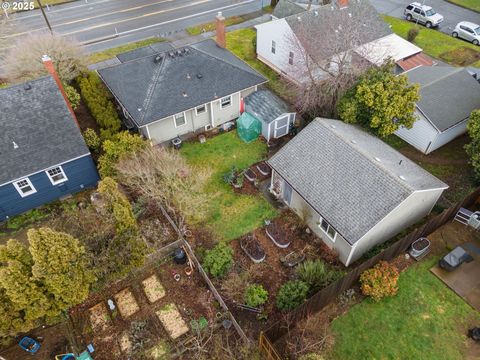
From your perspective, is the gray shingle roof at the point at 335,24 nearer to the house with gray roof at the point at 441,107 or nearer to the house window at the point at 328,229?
the house with gray roof at the point at 441,107

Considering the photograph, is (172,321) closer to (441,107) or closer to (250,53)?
(441,107)

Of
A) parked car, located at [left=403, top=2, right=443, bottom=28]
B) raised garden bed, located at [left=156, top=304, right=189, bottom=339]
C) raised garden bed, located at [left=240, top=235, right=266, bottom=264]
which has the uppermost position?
parked car, located at [left=403, top=2, right=443, bottom=28]

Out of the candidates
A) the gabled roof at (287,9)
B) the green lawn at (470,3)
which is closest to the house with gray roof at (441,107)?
the gabled roof at (287,9)

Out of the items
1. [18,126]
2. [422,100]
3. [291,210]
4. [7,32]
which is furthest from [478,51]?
[7,32]

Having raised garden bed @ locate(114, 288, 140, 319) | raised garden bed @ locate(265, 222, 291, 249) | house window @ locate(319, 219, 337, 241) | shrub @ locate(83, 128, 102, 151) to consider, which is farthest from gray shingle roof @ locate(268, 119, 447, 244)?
shrub @ locate(83, 128, 102, 151)

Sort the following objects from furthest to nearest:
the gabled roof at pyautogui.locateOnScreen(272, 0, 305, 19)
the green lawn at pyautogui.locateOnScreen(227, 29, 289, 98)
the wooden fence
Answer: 1. the gabled roof at pyautogui.locateOnScreen(272, 0, 305, 19)
2. the green lawn at pyautogui.locateOnScreen(227, 29, 289, 98)
3. the wooden fence

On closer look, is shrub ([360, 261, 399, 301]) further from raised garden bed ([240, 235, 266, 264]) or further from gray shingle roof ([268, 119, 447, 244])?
raised garden bed ([240, 235, 266, 264])

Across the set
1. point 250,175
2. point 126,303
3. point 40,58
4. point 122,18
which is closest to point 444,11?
point 250,175
